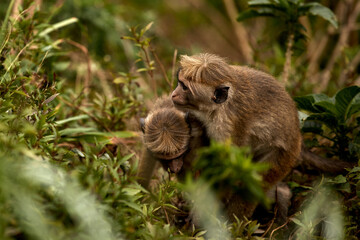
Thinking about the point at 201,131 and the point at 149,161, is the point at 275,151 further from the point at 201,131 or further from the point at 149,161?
the point at 149,161

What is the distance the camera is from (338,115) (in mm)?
4430

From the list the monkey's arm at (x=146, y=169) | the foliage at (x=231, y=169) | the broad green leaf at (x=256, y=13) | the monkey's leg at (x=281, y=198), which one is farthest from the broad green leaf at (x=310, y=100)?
the foliage at (x=231, y=169)

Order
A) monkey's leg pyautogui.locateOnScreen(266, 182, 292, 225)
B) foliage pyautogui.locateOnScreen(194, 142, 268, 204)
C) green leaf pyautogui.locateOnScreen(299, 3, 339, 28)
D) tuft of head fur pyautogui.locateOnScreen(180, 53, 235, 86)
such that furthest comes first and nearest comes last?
green leaf pyautogui.locateOnScreen(299, 3, 339, 28)
monkey's leg pyautogui.locateOnScreen(266, 182, 292, 225)
tuft of head fur pyautogui.locateOnScreen(180, 53, 235, 86)
foliage pyautogui.locateOnScreen(194, 142, 268, 204)

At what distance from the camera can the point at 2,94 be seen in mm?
3695

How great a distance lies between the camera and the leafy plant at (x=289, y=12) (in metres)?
5.12

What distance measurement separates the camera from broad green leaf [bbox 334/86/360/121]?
428cm

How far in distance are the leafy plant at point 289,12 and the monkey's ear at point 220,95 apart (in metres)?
1.59

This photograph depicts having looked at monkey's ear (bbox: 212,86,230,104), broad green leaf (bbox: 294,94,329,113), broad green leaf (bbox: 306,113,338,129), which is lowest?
broad green leaf (bbox: 306,113,338,129)

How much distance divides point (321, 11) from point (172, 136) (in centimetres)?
265

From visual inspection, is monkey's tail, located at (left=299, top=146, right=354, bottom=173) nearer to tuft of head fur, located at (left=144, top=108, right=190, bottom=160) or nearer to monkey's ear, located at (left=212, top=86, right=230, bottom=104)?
monkey's ear, located at (left=212, top=86, right=230, bottom=104)

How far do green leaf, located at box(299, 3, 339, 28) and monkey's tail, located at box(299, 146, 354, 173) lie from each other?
1.67m

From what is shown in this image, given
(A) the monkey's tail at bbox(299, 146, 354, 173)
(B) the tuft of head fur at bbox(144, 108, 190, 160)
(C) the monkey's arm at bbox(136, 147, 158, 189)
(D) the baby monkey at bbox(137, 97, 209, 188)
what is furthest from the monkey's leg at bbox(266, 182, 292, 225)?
(C) the monkey's arm at bbox(136, 147, 158, 189)

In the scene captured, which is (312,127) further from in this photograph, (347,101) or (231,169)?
(231,169)

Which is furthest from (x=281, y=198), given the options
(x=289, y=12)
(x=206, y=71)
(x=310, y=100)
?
(x=289, y=12)
